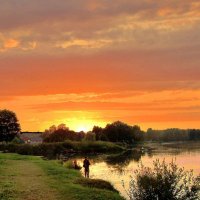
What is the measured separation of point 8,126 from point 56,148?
41287 mm

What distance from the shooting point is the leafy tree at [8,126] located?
166 meters

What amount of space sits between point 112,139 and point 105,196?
159315mm

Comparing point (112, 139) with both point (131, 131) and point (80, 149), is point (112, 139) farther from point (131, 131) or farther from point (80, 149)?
point (80, 149)

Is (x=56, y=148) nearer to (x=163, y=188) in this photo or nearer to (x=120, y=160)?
(x=120, y=160)

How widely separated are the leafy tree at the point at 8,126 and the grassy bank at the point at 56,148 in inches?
1477

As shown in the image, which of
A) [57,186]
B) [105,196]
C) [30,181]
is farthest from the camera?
[30,181]

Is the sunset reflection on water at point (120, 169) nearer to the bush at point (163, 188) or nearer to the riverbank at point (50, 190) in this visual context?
the riverbank at point (50, 190)

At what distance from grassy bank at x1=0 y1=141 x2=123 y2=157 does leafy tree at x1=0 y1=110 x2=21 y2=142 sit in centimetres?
3752

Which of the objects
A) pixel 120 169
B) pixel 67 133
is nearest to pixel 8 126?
pixel 67 133

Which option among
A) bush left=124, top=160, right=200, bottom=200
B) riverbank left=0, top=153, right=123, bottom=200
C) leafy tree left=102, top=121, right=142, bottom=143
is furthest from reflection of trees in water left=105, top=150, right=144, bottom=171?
leafy tree left=102, top=121, right=142, bottom=143

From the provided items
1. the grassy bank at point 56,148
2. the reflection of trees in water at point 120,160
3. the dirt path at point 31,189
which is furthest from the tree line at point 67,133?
the dirt path at point 31,189

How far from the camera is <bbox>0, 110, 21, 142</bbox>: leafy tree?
166m

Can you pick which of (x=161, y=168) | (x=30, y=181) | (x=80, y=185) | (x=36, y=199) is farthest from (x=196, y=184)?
(x=30, y=181)

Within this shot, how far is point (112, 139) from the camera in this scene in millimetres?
189250
